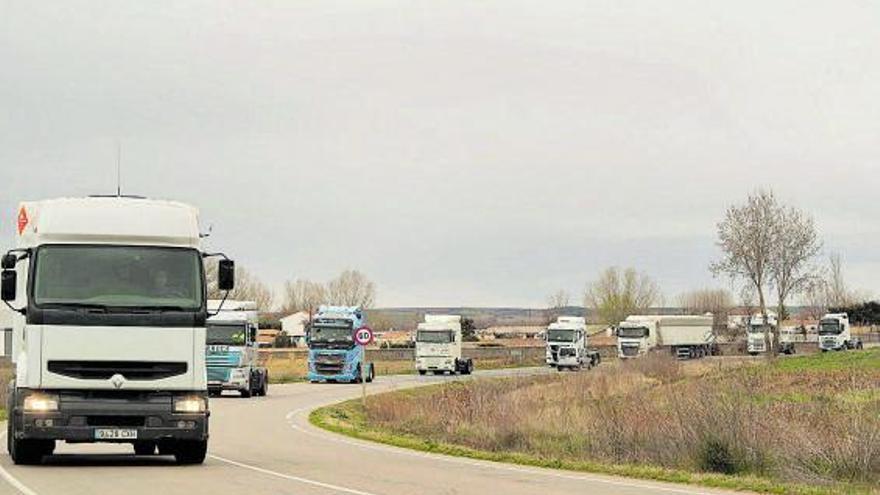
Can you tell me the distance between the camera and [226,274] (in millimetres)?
20531

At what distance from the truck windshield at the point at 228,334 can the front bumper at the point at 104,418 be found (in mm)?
32190

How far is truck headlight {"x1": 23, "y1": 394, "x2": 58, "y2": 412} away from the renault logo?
84cm

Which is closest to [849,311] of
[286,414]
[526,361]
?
[526,361]

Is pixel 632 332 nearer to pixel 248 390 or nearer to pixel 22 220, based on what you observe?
pixel 248 390

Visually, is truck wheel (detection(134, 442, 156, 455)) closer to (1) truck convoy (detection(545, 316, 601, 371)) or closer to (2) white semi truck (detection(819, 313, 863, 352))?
(1) truck convoy (detection(545, 316, 601, 371))

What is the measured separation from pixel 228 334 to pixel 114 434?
32866 mm

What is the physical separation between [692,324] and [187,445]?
9389cm

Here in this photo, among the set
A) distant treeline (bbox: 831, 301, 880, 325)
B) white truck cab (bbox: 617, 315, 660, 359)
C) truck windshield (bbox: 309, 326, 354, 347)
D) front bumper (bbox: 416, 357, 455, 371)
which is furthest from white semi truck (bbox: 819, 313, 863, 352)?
truck windshield (bbox: 309, 326, 354, 347)

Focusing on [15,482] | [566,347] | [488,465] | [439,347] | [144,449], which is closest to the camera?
[15,482]

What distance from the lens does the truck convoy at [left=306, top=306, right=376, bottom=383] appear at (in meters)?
65.5

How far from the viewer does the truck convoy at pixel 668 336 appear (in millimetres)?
101812

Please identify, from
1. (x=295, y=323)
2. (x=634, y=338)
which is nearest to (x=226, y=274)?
(x=634, y=338)

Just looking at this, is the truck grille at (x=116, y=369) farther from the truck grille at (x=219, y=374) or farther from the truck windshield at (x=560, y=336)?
the truck windshield at (x=560, y=336)

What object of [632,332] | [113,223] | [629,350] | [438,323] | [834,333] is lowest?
[629,350]
